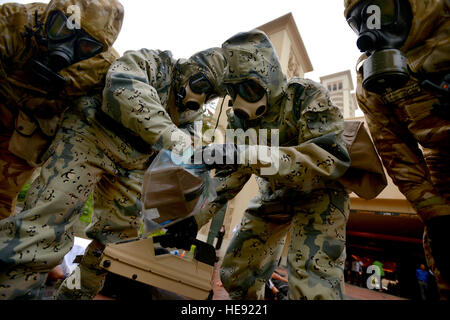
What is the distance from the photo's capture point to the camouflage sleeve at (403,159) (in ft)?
4.94

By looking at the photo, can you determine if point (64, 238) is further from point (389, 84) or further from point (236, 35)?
point (389, 84)

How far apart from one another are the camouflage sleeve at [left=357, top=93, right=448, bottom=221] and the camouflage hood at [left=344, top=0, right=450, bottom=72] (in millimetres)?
365

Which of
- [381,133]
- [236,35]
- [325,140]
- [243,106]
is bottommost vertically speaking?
[381,133]

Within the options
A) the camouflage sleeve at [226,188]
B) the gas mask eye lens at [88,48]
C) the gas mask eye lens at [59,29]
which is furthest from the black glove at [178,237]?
the gas mask eye lens at [59,29]

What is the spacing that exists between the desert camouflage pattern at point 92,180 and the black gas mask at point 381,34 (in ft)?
3.79

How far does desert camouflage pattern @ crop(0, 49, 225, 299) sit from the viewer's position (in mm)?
1021

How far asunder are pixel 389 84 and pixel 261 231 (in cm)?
128

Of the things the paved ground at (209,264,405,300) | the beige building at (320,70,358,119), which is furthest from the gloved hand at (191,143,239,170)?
the beige building at (320,70,358,119)

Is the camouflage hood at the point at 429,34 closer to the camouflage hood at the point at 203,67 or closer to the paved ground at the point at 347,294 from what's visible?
the camouflage hood at the point at 203,67

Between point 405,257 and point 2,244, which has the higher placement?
point 2,244

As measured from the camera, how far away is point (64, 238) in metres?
1.19

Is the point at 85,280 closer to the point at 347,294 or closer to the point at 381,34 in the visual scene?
the point at 381,34
